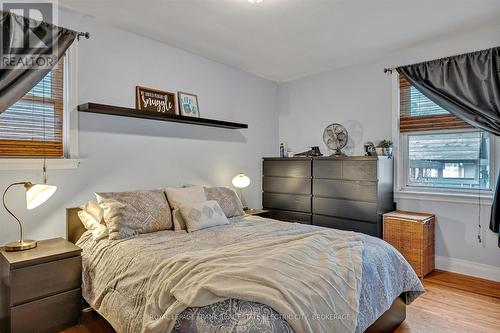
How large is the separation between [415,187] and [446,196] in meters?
0.35

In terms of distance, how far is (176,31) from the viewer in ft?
9.89

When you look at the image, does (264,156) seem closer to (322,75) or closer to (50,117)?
(322,75)

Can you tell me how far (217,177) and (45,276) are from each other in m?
2.15

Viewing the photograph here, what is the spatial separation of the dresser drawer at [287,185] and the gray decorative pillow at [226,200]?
102cm

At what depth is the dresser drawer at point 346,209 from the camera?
3.35 m

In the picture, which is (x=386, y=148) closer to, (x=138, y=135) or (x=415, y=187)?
(x=415, y=187)

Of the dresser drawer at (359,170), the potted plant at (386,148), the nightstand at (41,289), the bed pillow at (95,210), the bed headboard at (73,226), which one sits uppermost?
the potted plant at (386,148)

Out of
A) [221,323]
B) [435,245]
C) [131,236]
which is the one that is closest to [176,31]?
[131,236]

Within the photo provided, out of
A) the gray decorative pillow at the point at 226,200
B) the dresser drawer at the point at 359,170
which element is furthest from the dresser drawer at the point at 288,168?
the gray decorative pillow at the point at 226,200

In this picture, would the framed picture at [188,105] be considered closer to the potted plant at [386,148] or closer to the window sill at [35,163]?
the window sill at [35,163]

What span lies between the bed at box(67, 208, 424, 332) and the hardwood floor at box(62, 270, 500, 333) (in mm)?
223

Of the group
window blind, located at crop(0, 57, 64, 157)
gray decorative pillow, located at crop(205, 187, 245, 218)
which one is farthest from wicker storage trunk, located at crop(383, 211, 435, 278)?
window blind, located at crop(0, 57, 64, 157)

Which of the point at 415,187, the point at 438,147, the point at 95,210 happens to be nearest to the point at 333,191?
the point at 415,187

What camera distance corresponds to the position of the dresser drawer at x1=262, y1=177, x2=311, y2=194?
393cm
